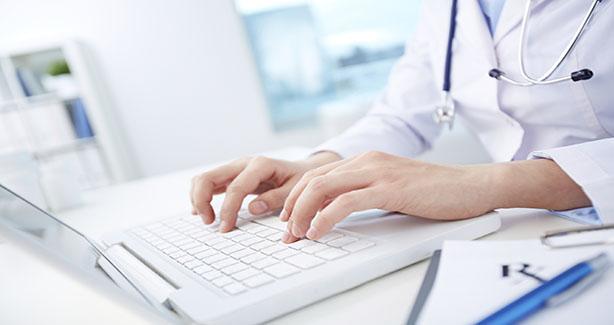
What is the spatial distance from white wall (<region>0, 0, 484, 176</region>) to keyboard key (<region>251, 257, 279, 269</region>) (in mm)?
2717

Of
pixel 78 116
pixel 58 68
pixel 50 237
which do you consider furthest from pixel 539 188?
pixel 58 68

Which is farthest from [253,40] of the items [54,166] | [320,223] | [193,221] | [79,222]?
[320,223]

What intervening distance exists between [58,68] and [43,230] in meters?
3.06

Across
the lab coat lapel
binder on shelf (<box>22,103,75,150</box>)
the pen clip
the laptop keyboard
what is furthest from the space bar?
binder on shelf (<box>22,103,75,150</box>)

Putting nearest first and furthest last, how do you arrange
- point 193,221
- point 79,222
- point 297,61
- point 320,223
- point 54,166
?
point 320,223 < point 193,221 < point 79,222 < point 54,166 < point 297,61

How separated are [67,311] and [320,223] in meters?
0.30

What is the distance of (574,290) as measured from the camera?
32 cm

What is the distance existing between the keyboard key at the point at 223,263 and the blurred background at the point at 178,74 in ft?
8.00

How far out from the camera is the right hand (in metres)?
0.64

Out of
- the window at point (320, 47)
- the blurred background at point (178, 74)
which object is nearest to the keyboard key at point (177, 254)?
the blurred background at point (178, 74)

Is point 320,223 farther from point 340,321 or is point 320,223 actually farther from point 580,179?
point 580,179

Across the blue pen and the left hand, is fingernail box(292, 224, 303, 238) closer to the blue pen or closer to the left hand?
the left hand

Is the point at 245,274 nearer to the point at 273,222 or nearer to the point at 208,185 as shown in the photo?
the point at 273,222

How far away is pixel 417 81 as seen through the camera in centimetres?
103
